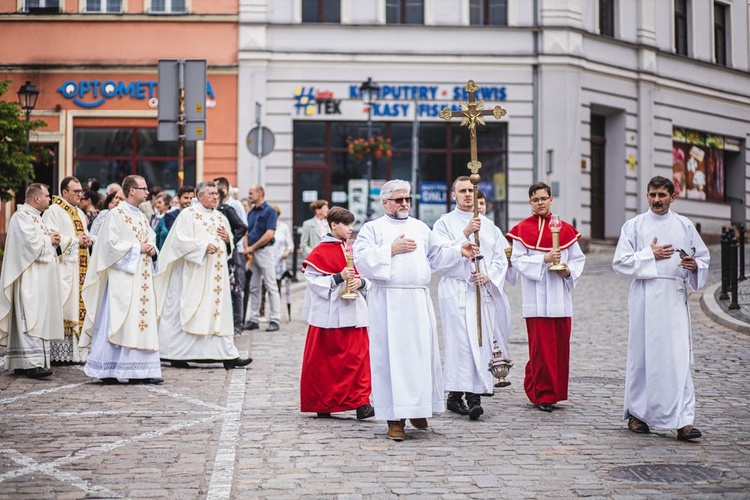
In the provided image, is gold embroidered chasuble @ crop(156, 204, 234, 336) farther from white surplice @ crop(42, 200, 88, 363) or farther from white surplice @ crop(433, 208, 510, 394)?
white surplice @ crop(433, 208, 510, 394)

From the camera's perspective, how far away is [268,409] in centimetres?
999

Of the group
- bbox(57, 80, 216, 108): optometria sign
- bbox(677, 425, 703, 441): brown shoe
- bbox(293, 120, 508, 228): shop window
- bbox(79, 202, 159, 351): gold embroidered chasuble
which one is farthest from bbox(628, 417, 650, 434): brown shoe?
bbox(57, 80, 216, 108): optometria sign

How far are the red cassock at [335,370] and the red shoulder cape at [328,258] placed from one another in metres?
0.02

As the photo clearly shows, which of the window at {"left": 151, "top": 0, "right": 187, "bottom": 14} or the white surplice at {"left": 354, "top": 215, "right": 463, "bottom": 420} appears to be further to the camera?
→ the window at {"left": 151, "top": 0, "right": 187, "bottom": 14}

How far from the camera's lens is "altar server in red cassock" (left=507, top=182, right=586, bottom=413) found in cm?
1014

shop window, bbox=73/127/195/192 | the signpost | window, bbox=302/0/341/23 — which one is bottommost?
the signpost

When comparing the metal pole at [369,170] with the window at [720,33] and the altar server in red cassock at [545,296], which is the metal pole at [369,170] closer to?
the window at [720,33]

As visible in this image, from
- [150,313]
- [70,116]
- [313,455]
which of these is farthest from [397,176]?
[313,455]

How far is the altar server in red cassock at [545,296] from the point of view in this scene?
1014cm

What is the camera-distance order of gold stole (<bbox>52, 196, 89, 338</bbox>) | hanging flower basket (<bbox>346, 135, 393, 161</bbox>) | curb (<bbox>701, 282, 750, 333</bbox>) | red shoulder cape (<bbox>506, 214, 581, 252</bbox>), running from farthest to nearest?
1. hanging flower basket (<bbox>346, 135, 393, 161</bbox>)
2. curb (<bbox>701, 282, 750, 333</bbox>)
3. gold stole (<bbox>52, 196, 89, 338</bbox>)
4. red shoulder cape (<bbox>506, 214, 581, 252</bbox>)

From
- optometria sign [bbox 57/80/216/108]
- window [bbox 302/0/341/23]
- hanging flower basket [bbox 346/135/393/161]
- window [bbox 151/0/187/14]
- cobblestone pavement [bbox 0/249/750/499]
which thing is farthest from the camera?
window [bbox 302/0/341/23]

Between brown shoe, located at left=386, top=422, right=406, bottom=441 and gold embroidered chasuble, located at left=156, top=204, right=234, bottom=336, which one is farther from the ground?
gold embroidered chasuble, located at left=156, top=204, right=234, bottom=336

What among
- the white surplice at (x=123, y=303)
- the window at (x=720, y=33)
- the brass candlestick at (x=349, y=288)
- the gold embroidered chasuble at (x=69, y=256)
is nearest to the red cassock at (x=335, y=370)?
the brass candlestick at (x=349, y=288)

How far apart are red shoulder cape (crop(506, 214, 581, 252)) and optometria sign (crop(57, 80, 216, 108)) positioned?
19.7m
